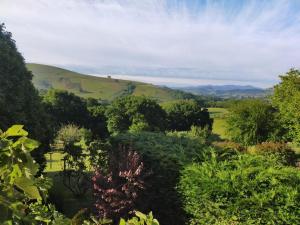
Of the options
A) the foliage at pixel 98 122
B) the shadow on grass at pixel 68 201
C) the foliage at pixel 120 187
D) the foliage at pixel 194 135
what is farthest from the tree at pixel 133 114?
the foliage at pixel 120 187

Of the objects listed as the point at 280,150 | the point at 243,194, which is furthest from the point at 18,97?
the point at 280,150

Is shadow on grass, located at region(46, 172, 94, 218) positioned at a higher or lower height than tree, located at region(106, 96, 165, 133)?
higher

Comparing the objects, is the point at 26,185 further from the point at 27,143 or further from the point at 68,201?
the point at 68,201

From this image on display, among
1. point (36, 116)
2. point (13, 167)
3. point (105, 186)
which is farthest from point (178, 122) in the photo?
point (13, 167)

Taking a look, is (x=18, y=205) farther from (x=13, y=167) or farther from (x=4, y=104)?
(x=4, y=104)

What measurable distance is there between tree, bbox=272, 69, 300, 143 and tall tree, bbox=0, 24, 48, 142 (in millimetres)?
22413

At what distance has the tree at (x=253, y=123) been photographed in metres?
37.4

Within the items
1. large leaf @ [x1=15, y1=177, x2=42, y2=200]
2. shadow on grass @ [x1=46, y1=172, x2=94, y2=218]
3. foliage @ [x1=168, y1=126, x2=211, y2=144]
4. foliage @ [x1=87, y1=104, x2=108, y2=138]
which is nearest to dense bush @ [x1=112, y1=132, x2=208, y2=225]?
foliage @ [x1=168, y1=126, x2=211, y2=144]

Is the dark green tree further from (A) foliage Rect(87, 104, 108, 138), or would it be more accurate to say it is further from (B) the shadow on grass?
(B) the shadow on grass

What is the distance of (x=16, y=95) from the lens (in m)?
20.0

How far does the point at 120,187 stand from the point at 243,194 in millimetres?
4539

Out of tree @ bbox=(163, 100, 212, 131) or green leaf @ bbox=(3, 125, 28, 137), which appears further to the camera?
tree @ bbox=(163, 100, 212, 131)

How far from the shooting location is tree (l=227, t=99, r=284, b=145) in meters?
37.4

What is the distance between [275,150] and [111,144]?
46.3 feet
